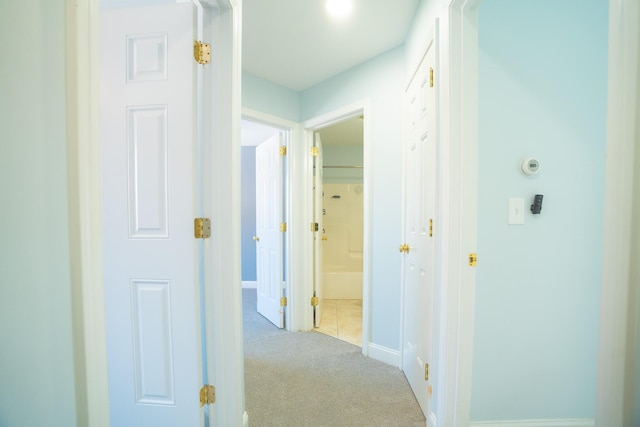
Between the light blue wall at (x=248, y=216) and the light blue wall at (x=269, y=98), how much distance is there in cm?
208

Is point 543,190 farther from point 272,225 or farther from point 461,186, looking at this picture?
point 272,225

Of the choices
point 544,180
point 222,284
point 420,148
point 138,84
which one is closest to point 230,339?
point 222,284

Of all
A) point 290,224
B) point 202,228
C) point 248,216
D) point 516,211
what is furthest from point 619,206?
point 248,216

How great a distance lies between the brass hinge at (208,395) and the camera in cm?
122

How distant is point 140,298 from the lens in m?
1.23

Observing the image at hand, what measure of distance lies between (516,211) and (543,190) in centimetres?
16

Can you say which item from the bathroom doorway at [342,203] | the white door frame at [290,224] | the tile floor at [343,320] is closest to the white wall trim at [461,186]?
the tile floor at [343,320]

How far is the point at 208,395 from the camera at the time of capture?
1229mm

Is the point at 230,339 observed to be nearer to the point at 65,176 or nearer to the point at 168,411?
the point at 168,411

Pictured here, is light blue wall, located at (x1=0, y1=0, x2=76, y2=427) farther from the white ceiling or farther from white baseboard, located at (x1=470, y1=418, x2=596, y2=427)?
white baseboard, located at (x1=470, y1=418, x2=596, y2=427)

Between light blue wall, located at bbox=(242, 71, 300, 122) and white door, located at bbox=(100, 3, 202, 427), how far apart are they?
1.22m

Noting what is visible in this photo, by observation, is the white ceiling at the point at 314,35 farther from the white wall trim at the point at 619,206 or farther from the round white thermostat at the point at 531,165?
the white wall trim at the point at 619,206

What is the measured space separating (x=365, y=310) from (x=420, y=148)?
1.36 metres

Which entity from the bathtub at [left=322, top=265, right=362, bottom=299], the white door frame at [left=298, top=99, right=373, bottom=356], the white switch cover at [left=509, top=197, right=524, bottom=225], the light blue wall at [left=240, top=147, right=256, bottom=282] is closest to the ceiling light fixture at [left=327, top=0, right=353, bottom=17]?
the white door frame at [left=298, top=99, right=373, bottom=356]
